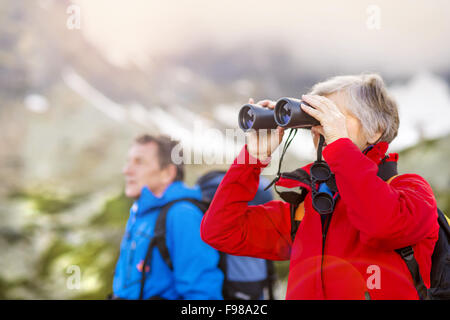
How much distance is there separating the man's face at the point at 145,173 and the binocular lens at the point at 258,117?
1.04 meters

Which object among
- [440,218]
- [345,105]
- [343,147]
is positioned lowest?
[440,218]

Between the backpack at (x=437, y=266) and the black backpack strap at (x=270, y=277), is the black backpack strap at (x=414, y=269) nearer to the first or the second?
the backpack at (x=437, y=266)

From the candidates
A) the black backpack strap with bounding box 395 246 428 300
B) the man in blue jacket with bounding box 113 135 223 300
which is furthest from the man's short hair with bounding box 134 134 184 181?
the black backpack strap with bounding box 395 246 428 300

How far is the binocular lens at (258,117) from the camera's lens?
1358 millimetres

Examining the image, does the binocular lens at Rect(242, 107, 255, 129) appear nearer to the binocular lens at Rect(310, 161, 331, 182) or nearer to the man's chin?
the binocular lens at Rect(310, 161, 331, 182)

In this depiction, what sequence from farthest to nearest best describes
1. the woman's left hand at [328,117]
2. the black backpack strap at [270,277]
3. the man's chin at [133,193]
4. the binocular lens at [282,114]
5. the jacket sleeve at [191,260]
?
the man's chin at [133,193] < the black backpack strap at [270,277] < the jacket sleeve at [191,260] < the binocular lens at [282,114] < the woman's left hand at [328,117]

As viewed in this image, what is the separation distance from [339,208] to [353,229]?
0.09 meters

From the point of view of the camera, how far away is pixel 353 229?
3.86 ft

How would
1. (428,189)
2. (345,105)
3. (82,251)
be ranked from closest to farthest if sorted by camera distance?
1. (428,189)
2. (345,105)
3. (82,251)

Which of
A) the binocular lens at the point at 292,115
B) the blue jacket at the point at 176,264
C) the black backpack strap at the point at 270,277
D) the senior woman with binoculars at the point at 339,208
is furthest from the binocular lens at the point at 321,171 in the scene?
the black backpack strap at the point at 270,277

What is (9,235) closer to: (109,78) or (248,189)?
(109,78)
